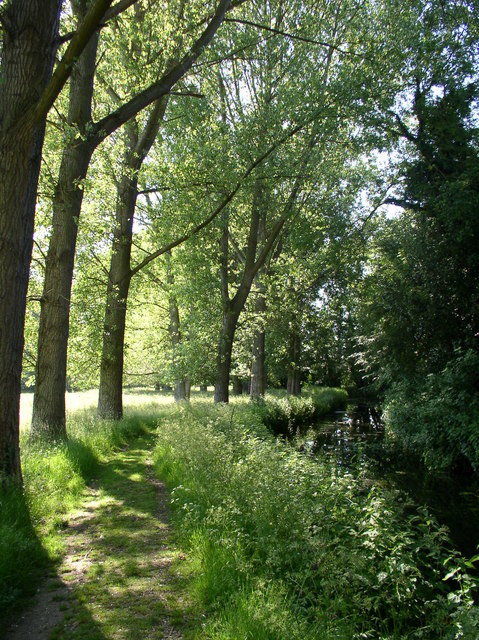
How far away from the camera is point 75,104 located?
9.61 m

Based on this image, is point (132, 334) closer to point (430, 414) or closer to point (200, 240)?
point (200, 240)

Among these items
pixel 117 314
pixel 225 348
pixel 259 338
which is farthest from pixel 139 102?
pixel 259 338

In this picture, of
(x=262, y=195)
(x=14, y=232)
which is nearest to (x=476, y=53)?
(x=262, y=195)

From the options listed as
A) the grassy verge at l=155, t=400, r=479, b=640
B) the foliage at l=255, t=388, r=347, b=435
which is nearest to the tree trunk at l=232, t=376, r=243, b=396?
the foliage at l=255, t=388, r=347, b=435

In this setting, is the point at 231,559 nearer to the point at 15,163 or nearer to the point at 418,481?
the point at 15,163

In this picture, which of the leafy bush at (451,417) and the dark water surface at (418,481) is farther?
the leafy bush at (451,417)

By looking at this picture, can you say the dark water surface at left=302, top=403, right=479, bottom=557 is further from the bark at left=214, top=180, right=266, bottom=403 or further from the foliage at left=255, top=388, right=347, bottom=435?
the bark at left=214, top=180, right=266, bottom=403

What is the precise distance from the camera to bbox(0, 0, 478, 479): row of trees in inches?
231

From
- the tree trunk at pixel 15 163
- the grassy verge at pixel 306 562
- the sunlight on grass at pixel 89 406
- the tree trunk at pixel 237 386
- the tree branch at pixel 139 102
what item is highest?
the tree branch at pixel 139 102

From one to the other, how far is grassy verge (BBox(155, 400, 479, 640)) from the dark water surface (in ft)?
8.50

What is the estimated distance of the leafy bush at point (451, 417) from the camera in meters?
12.4

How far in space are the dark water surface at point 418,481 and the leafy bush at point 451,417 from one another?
600 millimetres

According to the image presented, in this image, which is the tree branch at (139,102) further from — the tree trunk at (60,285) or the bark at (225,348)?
the bark at (225,348)

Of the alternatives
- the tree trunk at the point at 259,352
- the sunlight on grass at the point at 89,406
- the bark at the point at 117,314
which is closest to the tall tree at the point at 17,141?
the sunlight on grass at the point at 89,406
